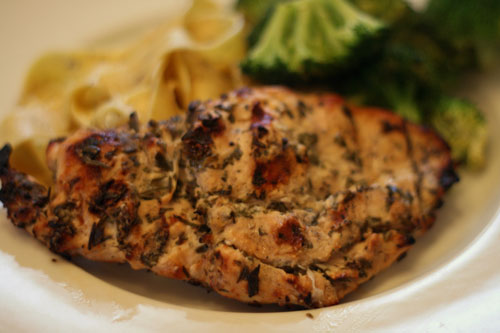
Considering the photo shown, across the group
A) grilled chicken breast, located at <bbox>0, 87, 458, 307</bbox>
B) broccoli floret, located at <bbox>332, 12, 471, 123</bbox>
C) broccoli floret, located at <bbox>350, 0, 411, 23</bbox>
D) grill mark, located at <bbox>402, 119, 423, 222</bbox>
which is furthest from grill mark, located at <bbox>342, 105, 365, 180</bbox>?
broccoli floret, located at <bbox>350, 0, 411, 23</bbox>

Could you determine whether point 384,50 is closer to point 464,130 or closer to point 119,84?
point 464,130

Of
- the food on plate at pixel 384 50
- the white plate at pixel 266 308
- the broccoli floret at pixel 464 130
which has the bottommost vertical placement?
the white plate at pixel 266 308

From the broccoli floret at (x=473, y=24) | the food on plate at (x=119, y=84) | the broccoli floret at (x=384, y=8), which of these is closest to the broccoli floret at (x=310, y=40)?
the broccoli floret at (x=384, y=8)

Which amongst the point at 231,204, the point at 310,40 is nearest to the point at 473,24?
the point at 310,40

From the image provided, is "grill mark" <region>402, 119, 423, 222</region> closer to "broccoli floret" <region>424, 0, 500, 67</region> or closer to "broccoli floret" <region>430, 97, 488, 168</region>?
"broccoli floret" <region>430, 97, 488, 168</region>

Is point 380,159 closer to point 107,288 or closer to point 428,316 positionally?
point 428,316

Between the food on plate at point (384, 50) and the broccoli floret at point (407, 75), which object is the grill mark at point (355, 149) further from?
the broccoli floret at point (407, 75)

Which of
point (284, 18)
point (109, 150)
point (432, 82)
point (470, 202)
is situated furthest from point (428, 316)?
point (284, 18)

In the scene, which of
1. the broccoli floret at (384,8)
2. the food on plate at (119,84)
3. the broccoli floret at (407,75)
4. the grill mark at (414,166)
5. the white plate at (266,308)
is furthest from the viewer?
the broccoli floret at (384,8)
